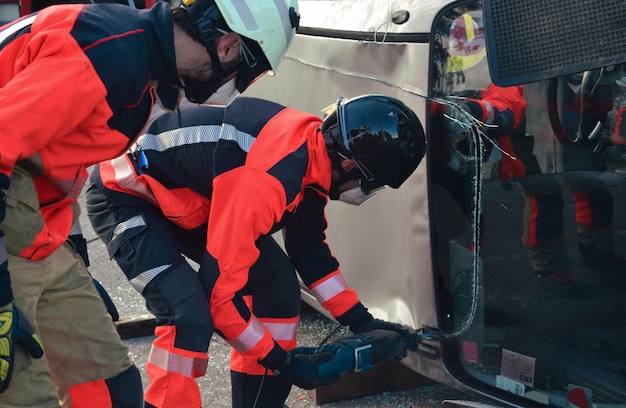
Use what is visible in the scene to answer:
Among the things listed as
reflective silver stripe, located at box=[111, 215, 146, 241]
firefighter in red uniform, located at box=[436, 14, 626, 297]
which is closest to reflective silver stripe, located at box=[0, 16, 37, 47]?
reflective silver stripe, located at box=[111, 215, 146, 241]

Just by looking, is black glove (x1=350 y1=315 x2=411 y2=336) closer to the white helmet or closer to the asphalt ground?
the asphalt ground

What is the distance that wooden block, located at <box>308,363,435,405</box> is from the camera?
3.47m

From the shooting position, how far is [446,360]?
304cm

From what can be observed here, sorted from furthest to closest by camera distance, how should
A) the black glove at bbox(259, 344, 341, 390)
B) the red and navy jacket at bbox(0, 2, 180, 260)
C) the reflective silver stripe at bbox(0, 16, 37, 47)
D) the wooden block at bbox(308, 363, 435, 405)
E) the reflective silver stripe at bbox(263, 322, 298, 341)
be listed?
the wooden block at bbox(308, 363, 435, 405)
the reflective silver stripe at bbox(263, 322, 298, 341)
the black glove at bbox(259, 344, 341, 390)
the reflective silver stripe at bbox(0, 16, 37, 47)
the red and navy jacket at bbox(0, 2, 180, 260)

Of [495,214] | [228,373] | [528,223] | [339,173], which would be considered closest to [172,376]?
[339,173]

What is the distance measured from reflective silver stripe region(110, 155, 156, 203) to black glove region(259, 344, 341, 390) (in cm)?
73

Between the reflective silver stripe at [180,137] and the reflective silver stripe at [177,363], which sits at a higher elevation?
the reflective silver stripe at [180,137]

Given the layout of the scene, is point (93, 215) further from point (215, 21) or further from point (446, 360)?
point (446, 360)

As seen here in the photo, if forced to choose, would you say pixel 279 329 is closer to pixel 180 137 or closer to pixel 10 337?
pixel 180 137

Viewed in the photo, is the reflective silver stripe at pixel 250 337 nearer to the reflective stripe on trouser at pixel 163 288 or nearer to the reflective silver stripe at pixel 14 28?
the reflective stripe on trouser at pixel 163 288

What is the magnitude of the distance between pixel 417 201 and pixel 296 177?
0.45m

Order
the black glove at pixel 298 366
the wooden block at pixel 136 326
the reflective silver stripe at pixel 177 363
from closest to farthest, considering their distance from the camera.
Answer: the reflective silver stripe at pixel 177 363, the black glove at pixel 298 366, the wooden block at pixel 136 326

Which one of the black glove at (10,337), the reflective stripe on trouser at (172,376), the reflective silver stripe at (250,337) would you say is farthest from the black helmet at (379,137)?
the black glove at (10,337)

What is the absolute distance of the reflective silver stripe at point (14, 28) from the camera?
2086 mm
